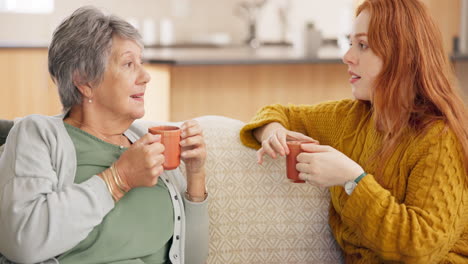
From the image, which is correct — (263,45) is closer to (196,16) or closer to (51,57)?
(196,16)

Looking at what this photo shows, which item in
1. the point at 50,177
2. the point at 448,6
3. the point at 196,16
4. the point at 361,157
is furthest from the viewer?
the point at 196,16

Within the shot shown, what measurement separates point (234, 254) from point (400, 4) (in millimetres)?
912

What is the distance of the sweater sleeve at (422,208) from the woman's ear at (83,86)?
0.77 m

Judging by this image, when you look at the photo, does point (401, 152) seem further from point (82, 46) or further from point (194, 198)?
→ point (82, 46)

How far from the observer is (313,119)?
6.75 ft

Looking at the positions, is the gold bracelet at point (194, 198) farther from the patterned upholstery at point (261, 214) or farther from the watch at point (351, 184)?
the watch at point (351, 184)

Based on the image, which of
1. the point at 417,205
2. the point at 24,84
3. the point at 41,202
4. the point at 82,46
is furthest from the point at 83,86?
the point at 24,84

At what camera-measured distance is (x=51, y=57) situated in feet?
5.66

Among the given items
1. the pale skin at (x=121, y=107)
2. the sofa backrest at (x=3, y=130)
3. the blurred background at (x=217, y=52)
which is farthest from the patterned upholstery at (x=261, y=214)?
the blurred background at (x=217, y=52)

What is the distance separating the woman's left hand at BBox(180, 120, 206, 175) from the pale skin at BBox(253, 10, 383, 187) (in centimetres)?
22

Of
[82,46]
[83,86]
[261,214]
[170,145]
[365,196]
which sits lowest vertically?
[261,214]

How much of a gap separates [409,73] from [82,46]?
888 millimetres

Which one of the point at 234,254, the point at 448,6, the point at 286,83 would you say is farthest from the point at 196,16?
the point at 234,254

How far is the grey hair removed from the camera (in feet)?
5.56
